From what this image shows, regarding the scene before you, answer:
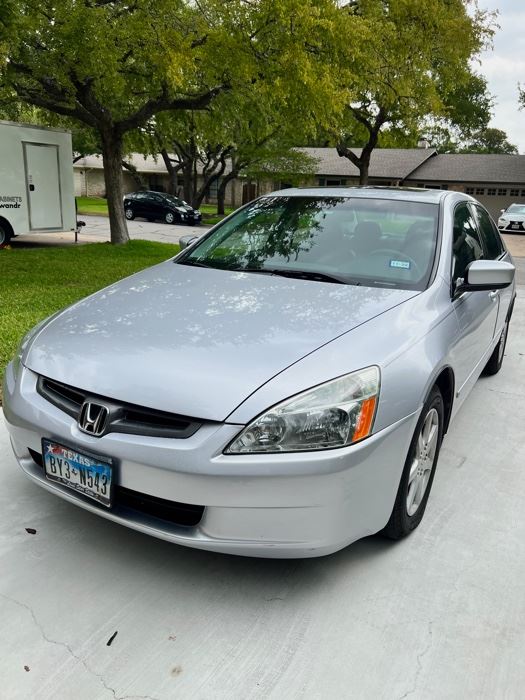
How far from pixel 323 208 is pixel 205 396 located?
6.73ft

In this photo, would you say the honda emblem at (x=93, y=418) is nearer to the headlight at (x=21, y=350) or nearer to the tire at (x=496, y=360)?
the headlight at (x=21, y=350)

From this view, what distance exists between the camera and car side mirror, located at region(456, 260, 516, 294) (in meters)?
3.16

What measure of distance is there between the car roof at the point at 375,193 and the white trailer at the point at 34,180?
1023cm

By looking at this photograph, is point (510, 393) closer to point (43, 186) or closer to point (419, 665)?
point (419, 665)

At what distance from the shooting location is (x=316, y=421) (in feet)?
7.04

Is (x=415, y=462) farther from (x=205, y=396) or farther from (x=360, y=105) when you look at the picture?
(x=360, y=105)

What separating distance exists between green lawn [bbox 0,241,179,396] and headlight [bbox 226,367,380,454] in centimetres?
311

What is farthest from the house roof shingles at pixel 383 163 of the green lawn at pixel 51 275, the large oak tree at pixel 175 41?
the large oak tree at pixel 175 41

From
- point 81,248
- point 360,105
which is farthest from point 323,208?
point 360,105

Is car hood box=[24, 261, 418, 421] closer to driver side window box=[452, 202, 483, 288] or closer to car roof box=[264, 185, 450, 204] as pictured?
driver side window box=[452, 202, 483, 288]

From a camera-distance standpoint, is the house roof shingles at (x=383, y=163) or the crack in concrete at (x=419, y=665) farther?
the house roof shingles at (x=383, y=163)

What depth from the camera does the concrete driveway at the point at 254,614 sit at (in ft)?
6.56

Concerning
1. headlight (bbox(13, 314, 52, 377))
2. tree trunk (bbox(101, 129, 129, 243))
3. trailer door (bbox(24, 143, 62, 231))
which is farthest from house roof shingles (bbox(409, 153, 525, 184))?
headlight (bbox(13, 314, 52, 377))

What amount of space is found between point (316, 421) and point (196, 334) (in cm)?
70
